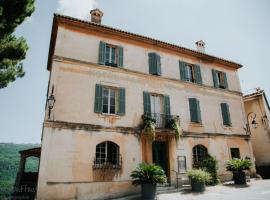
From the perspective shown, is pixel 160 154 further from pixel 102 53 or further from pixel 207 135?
pixel 102 53

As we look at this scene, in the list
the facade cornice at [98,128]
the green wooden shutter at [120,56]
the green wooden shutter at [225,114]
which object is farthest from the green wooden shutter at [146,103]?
the green wooden shutter at [225,114]

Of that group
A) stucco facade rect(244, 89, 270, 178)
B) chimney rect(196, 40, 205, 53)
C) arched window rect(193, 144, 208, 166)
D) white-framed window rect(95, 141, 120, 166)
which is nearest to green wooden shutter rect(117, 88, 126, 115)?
white-framed window rect(95, 141, 120, 166)

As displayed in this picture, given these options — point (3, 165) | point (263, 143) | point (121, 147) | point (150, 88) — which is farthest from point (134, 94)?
point (3, 165)

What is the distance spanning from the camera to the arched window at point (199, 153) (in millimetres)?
13873

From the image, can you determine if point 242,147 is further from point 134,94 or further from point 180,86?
point 134,94

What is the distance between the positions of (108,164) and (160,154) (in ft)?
11.4

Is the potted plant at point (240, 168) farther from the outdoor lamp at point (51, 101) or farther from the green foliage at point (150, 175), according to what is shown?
the outdoor lamp at point (51, 101)

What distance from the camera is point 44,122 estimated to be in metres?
10.1

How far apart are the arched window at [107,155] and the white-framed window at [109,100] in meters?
1.75

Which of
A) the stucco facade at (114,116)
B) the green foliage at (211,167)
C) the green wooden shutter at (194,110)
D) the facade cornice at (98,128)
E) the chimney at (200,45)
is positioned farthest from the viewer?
the chimney at (200,45)

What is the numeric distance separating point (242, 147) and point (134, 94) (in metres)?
9.17

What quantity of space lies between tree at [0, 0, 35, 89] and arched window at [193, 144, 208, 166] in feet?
36.5

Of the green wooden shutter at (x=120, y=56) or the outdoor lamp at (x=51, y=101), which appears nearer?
the outdoor lamp at (x=51, y=101)

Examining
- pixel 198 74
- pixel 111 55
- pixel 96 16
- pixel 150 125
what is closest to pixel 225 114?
pixel 198 74
